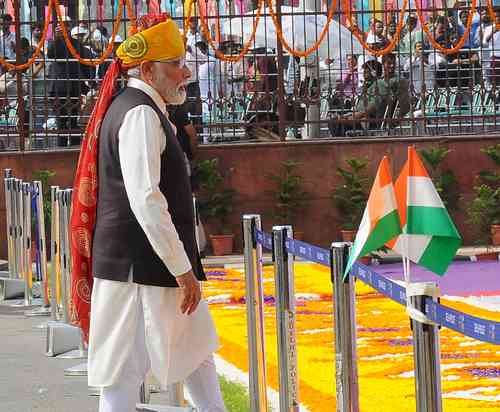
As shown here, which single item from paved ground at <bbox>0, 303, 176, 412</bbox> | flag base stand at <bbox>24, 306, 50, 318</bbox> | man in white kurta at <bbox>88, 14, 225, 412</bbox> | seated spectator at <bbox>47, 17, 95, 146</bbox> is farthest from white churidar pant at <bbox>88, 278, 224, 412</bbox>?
seated spectator at <bbox>47, 17, 95, 146</bbox>

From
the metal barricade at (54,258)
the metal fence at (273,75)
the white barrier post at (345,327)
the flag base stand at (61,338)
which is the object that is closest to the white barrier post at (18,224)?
the metal barricade at (54,258)

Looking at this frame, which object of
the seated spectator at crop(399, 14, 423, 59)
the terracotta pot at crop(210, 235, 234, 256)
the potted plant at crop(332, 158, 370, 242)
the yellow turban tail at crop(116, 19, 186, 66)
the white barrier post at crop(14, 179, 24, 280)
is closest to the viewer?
the yellow turban tail at crop(116, 19, 186, 66)

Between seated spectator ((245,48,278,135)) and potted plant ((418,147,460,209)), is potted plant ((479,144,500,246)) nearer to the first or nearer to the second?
potted plant ((418,147,460,209))

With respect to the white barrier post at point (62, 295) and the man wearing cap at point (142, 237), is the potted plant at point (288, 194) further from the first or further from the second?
the man wearing cap at point (142, 237)

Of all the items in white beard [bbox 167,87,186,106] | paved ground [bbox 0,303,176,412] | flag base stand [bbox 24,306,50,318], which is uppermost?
white beard [bbox 167,87,186,106]

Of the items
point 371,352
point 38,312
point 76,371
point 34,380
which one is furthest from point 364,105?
point 34,380

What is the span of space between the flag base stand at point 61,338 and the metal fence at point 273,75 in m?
7.94

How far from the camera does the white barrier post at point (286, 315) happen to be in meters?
7.63

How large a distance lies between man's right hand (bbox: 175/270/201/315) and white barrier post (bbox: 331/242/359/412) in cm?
61

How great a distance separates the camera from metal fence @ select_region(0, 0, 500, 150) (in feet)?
64.8

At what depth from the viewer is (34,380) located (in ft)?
34.7

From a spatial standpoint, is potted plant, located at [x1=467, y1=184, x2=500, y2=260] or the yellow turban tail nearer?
the yellow turban tail

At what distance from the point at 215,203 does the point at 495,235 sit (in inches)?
137

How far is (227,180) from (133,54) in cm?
1260
